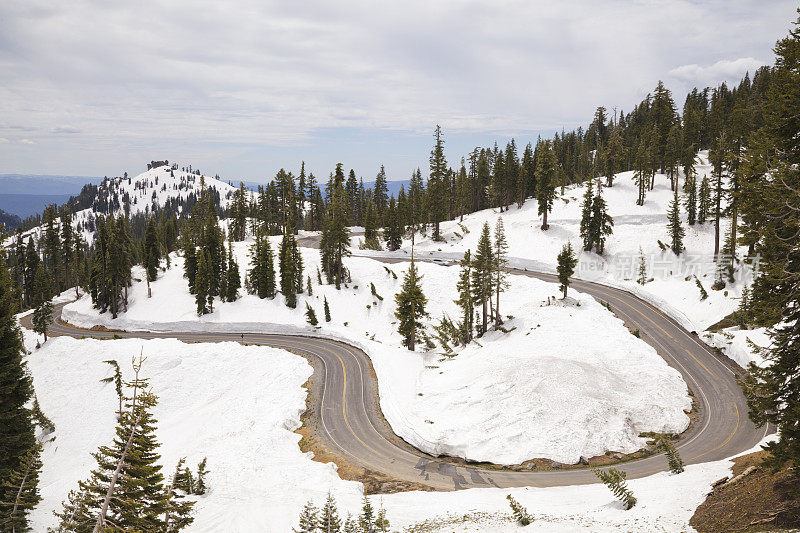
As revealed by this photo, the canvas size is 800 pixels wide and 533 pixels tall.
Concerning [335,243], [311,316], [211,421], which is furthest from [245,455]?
[335,243]

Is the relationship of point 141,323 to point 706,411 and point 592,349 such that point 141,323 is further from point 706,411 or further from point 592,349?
point 706,411

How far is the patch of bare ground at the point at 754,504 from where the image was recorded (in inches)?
422

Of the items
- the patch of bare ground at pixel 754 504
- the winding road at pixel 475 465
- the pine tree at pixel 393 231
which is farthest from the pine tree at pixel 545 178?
the patch of bare ground at pixel 754 504

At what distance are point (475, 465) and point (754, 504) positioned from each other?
1562cm

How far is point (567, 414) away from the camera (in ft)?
89.6

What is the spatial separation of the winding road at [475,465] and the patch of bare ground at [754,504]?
32.3 ft

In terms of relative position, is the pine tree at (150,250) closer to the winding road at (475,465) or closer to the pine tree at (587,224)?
the winding road at (475,465)

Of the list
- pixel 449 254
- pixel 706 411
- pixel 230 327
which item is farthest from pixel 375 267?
pixel 706 411

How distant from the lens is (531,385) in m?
29.7

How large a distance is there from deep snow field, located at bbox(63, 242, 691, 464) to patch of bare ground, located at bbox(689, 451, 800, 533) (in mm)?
11759

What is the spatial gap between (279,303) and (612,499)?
5244 cm

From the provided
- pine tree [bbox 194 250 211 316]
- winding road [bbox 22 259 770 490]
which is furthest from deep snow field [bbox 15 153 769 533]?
pine tree [bbox 194 250 211 316]

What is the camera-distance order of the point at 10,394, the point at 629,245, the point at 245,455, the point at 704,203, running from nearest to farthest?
1. the point at 10,394
2. the point at 245,455
3. the point at 704,203
4. the point at 629,245

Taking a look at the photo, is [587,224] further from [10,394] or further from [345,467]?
[10,394]
